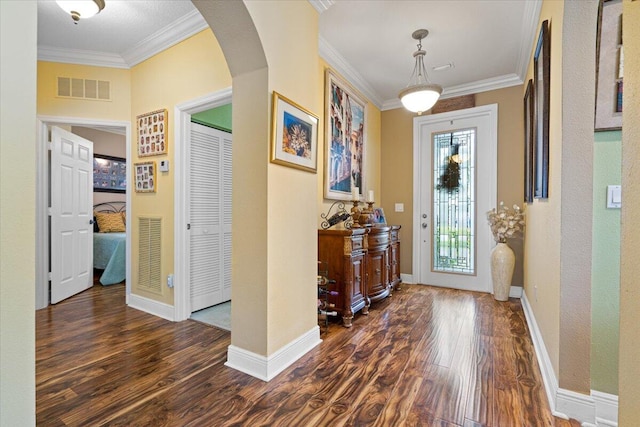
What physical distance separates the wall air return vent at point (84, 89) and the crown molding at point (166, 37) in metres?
0.39

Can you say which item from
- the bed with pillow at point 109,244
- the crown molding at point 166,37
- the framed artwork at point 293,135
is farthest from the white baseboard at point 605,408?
the bed with pillow at point 109,244

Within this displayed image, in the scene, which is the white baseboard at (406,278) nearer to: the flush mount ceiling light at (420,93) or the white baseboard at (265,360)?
the flush mount ceiling light at (420,93)

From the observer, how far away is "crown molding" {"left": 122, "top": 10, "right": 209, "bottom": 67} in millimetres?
2609

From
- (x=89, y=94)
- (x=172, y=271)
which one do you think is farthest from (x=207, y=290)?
(x=89, y=94)

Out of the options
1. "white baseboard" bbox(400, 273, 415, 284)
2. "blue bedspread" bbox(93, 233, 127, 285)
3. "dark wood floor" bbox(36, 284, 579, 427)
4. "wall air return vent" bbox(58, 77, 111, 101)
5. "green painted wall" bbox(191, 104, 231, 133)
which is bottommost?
"dark wood floor" bbox(36, 284, 579, 427)

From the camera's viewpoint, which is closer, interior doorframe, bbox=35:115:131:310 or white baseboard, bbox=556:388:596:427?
white baseboard, bbox=556:388:596:427

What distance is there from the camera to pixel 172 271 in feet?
9.27

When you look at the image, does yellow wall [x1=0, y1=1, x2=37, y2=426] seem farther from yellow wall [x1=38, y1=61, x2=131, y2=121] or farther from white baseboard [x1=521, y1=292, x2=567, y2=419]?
yellow wall [x1=38, y1=61, x2=131, y2=121]

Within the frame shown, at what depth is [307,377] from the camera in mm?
1822

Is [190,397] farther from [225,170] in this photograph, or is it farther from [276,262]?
[225,170]

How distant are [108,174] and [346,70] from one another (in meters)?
5.06

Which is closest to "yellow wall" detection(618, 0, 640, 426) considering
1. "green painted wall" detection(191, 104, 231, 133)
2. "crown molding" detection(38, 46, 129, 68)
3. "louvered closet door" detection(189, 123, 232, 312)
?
"louvered closet door" detection(189, 123, 232, 312)

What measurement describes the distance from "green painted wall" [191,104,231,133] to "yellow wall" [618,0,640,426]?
312cm

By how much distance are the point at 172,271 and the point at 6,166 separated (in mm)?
2211
